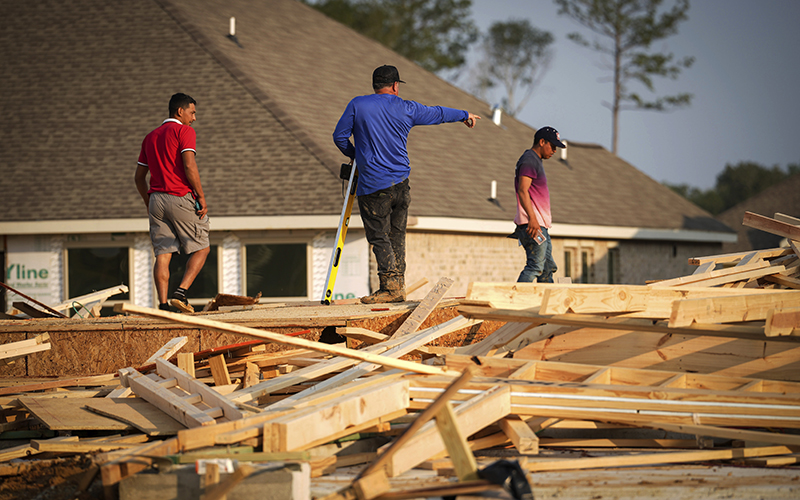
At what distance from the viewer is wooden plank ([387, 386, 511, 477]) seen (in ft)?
11.2

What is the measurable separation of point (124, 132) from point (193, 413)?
1259 centimetres

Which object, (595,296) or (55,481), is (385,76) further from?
(55,481)

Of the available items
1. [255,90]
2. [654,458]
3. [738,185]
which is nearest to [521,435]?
[654,458]

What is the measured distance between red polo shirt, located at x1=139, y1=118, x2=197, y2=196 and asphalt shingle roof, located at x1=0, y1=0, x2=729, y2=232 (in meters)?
6.58

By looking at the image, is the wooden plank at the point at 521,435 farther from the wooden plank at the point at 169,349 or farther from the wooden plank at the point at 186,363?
the wooden plank at the point at 169,349

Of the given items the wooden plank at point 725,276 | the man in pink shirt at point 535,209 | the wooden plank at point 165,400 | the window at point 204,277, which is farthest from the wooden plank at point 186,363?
the window at point 204,277

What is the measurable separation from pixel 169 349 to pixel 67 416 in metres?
1.26

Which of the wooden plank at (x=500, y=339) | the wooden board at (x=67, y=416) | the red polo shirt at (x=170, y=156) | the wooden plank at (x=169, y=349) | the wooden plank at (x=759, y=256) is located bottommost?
the wooden board at (x=67, y=416)

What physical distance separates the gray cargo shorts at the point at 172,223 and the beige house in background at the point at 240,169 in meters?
6.52

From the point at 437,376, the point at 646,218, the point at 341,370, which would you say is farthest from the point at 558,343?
the point at 646,218

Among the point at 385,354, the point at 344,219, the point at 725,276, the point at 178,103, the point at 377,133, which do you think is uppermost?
the point at 178,103

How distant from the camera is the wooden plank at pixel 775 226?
6485 mm

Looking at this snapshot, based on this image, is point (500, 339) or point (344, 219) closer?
point (500, 339)

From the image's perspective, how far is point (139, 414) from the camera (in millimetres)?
4695
